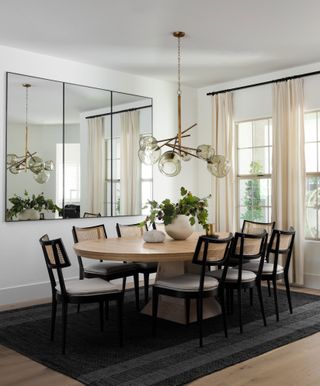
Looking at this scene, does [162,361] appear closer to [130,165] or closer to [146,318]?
[146,318]

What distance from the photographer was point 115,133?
6242 millimetres

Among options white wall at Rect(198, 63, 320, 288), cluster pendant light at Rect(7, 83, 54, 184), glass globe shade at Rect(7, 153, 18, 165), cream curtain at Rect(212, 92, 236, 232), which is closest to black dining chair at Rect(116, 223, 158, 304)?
cluster pendant light at Rect(7, 83, 54, 184)

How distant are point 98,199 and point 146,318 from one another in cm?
203

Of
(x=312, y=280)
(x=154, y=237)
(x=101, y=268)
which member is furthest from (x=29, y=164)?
(x=312, y=280)

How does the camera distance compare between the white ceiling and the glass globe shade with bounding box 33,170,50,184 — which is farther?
the glass globe shade with bounding box 33,170,50,184

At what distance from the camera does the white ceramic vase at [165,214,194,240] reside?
4613 mm

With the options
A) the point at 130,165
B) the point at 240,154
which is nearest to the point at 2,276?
the point at 130,165

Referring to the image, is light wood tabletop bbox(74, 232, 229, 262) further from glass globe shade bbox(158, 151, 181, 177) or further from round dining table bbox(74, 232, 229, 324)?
glass globe shade bbox(158, 151, 181, 177)

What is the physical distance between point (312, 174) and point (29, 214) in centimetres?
360

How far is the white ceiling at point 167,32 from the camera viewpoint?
13.6 feet

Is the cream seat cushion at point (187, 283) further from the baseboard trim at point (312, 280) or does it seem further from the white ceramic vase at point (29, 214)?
the baseboard trim at point (312, 280)

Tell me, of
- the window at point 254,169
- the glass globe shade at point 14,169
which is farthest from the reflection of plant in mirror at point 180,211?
the window at point 254,169

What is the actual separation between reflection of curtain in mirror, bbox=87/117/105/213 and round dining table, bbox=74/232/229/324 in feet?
4.57

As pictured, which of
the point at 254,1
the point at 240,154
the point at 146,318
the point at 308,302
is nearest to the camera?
the point at 254,1
